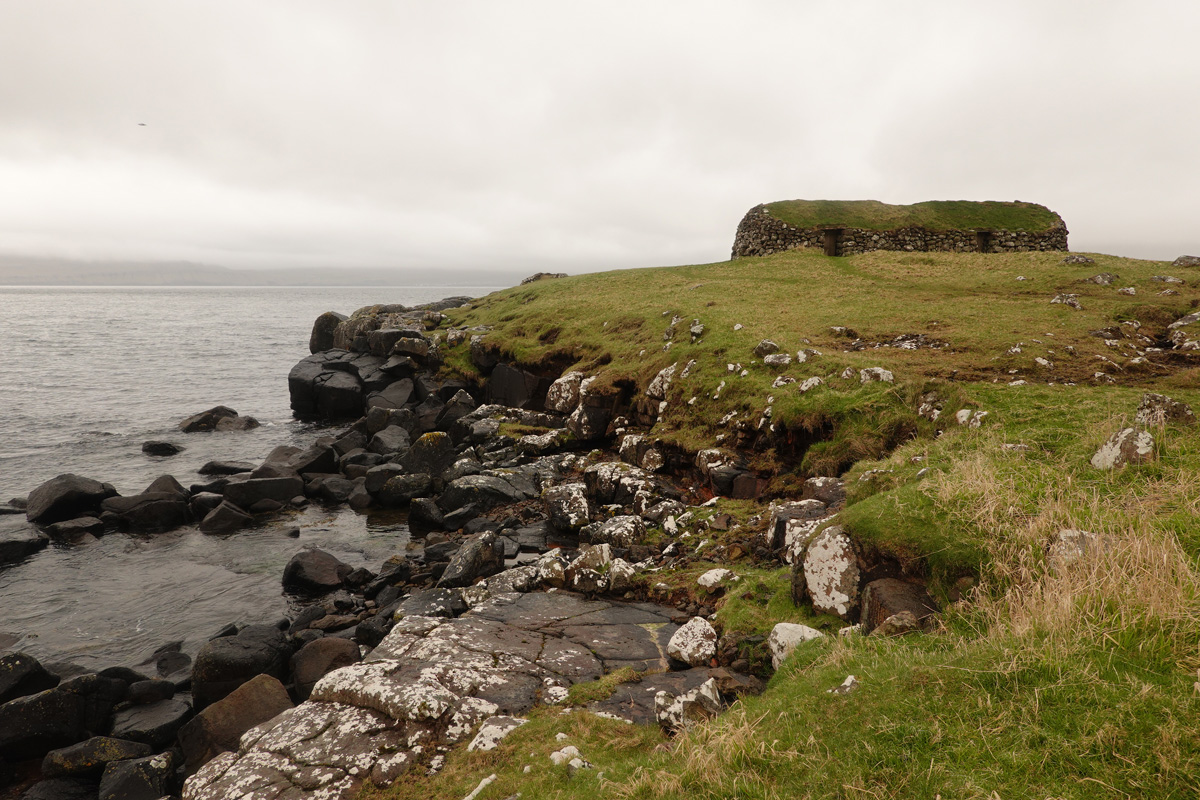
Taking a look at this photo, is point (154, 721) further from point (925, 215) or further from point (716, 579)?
point (925, 215)

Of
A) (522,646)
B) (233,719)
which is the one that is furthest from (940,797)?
(233,719)

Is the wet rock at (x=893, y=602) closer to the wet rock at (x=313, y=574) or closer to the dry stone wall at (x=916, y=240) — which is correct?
the wet rock at (x=313, y=574)

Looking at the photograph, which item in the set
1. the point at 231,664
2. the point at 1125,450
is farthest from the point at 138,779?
the point at 1125,450

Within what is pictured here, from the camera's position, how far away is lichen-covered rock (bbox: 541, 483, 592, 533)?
19.5 meters

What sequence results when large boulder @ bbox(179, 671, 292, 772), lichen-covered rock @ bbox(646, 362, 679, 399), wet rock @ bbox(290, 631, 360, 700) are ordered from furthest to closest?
lichen-covered rock @ bbox(646, 362, 679, 399)
wet rock @ bbox(290, 631, 360, 700)
large boulder @ bbox(179, 671, 292, 772)

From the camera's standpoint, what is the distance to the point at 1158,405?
1048cm

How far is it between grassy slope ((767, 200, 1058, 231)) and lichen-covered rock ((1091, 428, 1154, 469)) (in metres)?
47.1

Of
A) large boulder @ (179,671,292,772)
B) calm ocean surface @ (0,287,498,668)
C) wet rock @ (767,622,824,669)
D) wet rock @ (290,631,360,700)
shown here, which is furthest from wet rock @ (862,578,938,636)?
calm ocean surface @ (0,287,498,668)

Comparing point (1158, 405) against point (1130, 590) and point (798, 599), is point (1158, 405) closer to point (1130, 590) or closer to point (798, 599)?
point (1130, 590)

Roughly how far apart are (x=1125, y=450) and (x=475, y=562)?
14.3m

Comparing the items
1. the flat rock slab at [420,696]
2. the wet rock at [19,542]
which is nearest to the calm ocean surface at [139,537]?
the wet rock at [19,542]

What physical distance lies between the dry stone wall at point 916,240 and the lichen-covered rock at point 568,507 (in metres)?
41.3

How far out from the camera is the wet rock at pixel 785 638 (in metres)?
9.00

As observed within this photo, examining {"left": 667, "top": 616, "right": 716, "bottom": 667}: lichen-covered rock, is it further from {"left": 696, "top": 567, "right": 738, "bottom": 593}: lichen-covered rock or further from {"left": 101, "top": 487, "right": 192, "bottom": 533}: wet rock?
{"left": 101, "top": 487, "right": 192, "bottom": 533}: wet rock
